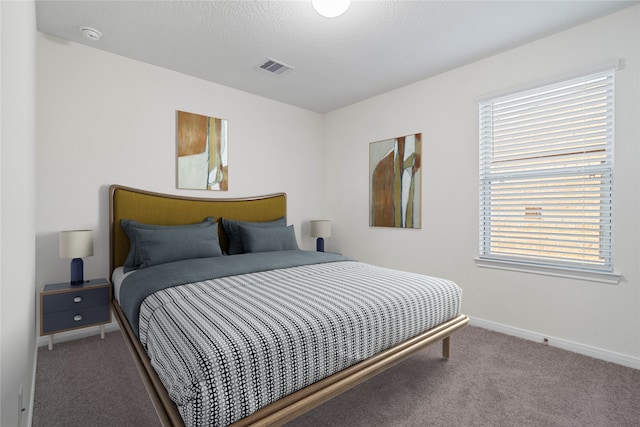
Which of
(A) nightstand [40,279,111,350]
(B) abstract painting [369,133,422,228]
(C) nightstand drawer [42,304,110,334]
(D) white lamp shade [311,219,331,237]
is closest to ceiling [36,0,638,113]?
(B) abstract painting [369,133,422,228]

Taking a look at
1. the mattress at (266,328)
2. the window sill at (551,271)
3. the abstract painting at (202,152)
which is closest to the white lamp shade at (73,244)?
the mattress at (266,328)

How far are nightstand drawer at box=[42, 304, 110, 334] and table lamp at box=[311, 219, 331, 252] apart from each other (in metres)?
2.48

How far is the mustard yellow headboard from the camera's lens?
2908mm

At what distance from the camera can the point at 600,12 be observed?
7.55 ft

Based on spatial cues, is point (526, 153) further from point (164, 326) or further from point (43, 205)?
point (43, 205)

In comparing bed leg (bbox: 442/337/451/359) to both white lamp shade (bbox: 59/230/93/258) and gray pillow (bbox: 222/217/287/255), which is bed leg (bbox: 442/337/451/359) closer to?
gray pillow (bbox: 222/217/287/255)

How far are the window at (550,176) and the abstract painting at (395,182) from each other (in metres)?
0.73

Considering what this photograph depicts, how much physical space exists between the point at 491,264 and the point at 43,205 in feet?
13.4

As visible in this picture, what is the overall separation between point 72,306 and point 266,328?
209cm

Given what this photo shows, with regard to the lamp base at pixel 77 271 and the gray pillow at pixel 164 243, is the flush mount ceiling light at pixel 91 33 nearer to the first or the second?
the gray pillow at pixel 164 243

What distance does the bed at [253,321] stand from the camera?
1.16 metres

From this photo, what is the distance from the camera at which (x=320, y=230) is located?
427cm

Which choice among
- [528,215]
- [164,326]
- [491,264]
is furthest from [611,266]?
[164,326]

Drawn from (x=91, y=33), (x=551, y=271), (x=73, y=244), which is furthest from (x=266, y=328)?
(x=91, y=33)
